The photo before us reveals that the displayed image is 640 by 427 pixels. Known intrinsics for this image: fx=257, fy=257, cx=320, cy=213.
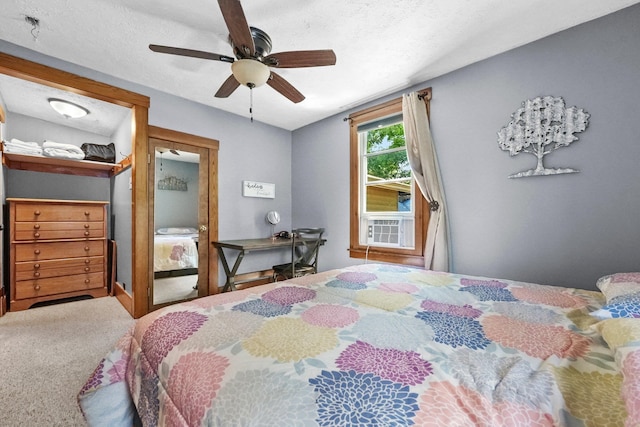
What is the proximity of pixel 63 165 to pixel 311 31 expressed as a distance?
3.80m

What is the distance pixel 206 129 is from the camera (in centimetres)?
323

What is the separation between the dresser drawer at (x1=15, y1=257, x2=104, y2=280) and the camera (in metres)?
2.89

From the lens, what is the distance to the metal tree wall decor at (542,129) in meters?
1.88

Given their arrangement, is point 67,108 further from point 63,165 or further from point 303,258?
point 303,258

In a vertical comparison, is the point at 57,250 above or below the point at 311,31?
below

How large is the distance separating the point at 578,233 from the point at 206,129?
12.4 ft

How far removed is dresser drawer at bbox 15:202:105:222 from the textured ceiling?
1.77 m

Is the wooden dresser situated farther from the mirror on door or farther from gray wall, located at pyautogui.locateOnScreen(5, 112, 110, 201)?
the mirror on door

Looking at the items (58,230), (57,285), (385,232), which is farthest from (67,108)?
(385,232)

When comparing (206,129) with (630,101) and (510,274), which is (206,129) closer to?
(510,274)

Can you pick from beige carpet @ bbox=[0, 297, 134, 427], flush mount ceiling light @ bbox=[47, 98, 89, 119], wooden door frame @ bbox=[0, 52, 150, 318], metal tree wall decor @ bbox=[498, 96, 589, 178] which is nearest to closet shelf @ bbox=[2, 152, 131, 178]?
wooden door frame @ bbox=[0, 52, 150, 318]

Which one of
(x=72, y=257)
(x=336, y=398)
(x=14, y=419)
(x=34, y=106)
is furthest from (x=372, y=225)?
(x=34, y=106)

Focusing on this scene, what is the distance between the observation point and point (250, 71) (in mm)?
1776

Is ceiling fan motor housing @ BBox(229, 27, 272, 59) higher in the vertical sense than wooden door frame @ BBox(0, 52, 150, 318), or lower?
higher
